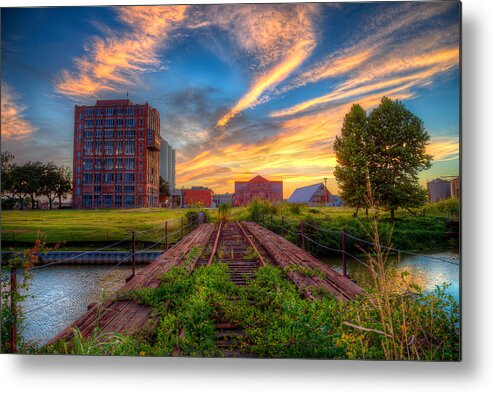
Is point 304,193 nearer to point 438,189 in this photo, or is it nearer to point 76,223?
point 438,189

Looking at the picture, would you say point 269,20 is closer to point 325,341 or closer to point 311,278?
point 311,278

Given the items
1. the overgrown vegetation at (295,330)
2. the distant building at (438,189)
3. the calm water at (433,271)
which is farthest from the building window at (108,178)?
the distant building at (438,189)

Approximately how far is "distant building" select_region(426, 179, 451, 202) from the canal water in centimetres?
64

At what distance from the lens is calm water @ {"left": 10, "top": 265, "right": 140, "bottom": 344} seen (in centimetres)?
357

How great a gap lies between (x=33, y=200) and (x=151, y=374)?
2575 mm

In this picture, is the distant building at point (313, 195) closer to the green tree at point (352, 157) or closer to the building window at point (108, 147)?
the green tree at point (352, 157)

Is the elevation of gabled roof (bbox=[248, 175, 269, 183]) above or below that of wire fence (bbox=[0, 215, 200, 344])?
above

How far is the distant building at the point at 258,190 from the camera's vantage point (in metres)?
3.90

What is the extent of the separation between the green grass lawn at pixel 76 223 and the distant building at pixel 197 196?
0.62 feet

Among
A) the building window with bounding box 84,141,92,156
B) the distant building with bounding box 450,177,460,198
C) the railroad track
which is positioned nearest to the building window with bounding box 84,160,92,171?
the building window with bounding box 84,141,92,156

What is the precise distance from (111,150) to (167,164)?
0.73 metres

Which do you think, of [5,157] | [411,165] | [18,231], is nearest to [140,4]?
[5,157]

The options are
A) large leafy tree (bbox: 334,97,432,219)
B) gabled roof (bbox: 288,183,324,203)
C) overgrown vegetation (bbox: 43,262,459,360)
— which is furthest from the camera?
gabled roof (bbox: 288,183,324,203)

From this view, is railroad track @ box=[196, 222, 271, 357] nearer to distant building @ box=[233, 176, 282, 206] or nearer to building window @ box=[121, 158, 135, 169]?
distant building @ box=[233, 176, 282, 206]
